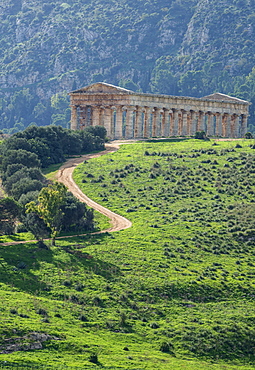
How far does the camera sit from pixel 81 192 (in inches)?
5566

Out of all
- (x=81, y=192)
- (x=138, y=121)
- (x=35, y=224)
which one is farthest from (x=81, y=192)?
(x=138, y=121)

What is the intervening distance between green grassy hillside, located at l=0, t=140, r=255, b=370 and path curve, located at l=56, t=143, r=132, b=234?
5.90 ft

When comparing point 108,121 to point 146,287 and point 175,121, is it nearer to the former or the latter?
point 175,121

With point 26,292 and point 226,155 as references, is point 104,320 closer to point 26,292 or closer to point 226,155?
point 26,292

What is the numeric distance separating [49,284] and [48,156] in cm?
6781

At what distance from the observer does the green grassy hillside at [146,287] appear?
261 feet

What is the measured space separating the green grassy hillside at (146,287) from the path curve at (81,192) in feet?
5.90

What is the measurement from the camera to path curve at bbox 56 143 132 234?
123m

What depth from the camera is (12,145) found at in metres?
154

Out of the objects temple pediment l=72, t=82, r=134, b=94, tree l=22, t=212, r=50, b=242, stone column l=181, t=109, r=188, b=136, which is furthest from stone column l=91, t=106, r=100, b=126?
tree l=22, t=212, r=50, b=242

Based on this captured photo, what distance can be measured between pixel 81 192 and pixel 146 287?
151 feet

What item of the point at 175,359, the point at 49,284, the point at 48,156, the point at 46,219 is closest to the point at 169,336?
the point at 175,359

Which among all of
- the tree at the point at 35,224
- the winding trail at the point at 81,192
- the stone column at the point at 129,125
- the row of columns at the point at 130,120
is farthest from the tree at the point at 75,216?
the stone column at the point at 129,125

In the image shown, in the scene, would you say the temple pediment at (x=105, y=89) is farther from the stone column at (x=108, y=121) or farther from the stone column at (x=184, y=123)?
the stone column at (x=184, y=123)
